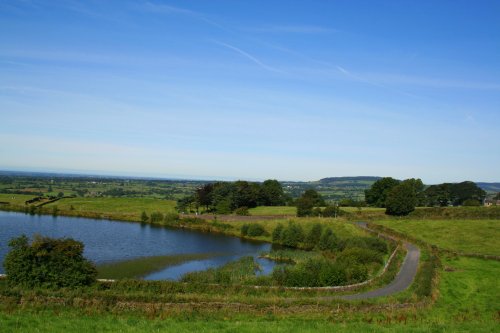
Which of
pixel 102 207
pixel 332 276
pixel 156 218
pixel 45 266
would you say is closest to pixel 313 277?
pixel 332 276

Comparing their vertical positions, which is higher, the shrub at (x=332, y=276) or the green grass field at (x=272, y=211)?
the green grass field at (x=272, y=211)

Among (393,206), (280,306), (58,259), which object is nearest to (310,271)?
(280,306)

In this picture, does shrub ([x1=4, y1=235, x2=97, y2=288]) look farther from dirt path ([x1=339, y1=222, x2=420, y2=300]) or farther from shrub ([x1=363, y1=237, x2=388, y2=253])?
shrub ([x1=363, y1=237, x2=388, y2=253])

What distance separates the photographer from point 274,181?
414 feet

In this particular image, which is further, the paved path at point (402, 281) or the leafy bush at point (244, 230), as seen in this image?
the leafy bush at point (244, 230)

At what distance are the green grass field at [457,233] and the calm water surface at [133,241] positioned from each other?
22819mm

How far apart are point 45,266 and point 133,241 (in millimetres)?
38379

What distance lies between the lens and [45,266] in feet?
98.1

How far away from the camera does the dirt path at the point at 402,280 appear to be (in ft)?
105

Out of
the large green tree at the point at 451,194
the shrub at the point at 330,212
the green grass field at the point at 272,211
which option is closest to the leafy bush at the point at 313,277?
the shrub at the point at 330,212

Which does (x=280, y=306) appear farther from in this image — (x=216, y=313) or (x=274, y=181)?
(x=274, y=181)

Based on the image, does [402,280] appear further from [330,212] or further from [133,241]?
[330,212]

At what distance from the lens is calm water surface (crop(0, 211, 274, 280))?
5256cm

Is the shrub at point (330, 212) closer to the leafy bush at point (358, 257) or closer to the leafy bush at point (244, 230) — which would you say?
the leafy bush at point (244, 230)
